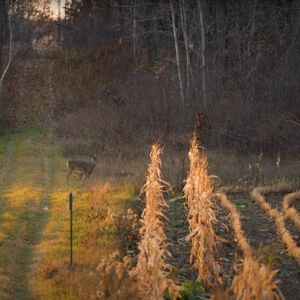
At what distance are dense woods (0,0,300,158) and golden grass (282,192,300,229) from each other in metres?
6.67

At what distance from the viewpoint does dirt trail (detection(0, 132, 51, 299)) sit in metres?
10.8

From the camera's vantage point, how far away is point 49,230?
13.8 meters

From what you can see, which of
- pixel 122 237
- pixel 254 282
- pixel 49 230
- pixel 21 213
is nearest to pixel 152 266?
pixel 254 282

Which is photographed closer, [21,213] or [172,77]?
[21,213]

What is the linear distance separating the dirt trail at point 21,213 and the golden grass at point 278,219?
4.87 m

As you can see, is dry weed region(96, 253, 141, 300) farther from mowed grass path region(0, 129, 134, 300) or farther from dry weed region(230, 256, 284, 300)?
mowed grass path region(0, 129, 134, 300)

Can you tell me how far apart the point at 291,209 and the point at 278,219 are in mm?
741

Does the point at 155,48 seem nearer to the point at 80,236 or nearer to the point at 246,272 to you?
the point at 80,236

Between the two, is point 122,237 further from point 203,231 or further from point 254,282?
point 254,282

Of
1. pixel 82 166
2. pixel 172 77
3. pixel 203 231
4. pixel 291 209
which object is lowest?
pixel 291 209

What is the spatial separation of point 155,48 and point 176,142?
64.6ft

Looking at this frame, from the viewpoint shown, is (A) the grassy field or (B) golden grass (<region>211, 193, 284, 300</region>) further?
Answer: (A) the grassy field

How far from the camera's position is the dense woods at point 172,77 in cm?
2708

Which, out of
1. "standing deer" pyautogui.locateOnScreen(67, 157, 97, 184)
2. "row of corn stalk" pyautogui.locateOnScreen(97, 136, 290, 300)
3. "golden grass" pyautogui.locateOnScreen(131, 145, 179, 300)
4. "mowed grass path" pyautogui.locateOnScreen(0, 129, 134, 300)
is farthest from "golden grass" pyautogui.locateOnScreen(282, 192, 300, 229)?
"golden grass" pyautogui.locateOnScreen(131, 145, 179, 300)
